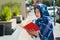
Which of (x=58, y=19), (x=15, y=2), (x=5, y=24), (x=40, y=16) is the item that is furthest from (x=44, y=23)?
(x=15, y=2)

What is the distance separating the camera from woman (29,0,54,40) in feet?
9.55

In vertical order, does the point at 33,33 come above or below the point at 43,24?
below

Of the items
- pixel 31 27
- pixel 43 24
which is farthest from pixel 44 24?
pixel 31 27

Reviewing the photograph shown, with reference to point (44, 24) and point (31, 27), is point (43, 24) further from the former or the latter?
point (31, 27)

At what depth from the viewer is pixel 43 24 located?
292cm

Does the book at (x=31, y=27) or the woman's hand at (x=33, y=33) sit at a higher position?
the book at (x=31, y=27)

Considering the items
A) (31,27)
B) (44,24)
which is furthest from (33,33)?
(44,24)

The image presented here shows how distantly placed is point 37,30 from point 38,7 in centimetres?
33

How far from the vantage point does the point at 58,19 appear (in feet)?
80.9

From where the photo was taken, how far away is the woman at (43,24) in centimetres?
291

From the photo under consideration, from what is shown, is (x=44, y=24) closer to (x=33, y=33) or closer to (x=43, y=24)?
(x=43, y=24)

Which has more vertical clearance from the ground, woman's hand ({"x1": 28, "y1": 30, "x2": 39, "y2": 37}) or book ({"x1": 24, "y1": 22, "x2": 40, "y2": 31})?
book ({"x1": 24, "y1": 22, "x2": 40, "y2": 31})

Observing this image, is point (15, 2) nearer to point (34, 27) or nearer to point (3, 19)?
point (3, 19)

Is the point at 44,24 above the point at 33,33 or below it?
above
